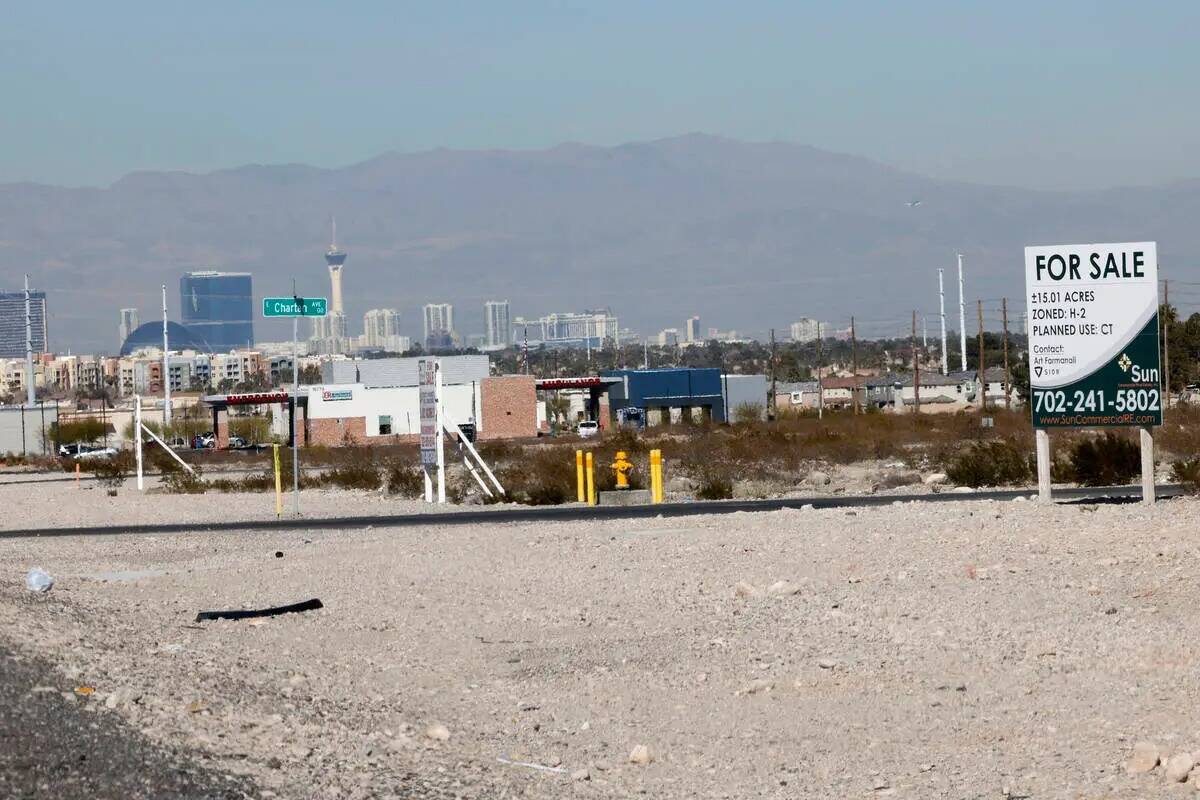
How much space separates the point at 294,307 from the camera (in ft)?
107

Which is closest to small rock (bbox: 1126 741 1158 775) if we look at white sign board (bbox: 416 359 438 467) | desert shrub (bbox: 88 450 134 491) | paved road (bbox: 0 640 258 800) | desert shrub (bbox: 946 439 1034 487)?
paved road (bbox: 0 640 258 800)

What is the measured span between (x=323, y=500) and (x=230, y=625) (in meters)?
25.7

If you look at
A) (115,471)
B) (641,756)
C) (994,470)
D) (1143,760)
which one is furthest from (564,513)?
(115,471)

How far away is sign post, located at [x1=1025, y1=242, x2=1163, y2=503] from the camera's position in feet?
74.3

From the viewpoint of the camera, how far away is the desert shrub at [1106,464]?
108 ft

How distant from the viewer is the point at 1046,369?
76.5 ft

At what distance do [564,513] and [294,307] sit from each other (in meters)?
6.85

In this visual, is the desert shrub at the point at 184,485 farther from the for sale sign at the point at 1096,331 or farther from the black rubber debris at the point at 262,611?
the black rubber debris at the point at 262,611

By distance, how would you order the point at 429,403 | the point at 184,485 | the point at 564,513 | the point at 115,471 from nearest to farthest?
the point at 564,513 → the point at 429,403 → the point at 184,485 → the point at 115,471

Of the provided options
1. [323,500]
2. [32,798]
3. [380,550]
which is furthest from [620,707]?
[323,500]

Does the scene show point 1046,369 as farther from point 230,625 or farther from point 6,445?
point 6,445

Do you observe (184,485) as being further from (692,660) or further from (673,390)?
(673,390)

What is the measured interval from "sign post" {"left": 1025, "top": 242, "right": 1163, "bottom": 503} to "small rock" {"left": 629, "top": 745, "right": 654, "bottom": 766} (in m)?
14.5

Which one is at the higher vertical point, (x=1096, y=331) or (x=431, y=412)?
(x=1096, y=331)
